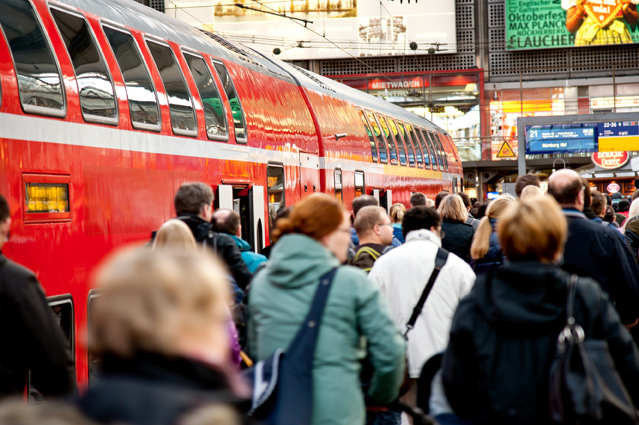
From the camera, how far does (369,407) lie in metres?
Answer: 3.87

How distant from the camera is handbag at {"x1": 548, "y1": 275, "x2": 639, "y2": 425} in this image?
2926 millimetres

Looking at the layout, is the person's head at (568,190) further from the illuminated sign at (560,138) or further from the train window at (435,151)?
the illuminated sign at (560,138)

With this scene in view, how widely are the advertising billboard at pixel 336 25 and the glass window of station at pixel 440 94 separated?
1.43m

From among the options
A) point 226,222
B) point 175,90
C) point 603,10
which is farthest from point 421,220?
point 603,10

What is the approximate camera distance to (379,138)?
18234 mm

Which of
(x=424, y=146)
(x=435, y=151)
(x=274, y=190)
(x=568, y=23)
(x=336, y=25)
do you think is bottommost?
(x=274, y=190)

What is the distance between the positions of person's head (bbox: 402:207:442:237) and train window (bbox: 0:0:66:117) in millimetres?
2721

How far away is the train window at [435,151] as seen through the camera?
80.2 ft

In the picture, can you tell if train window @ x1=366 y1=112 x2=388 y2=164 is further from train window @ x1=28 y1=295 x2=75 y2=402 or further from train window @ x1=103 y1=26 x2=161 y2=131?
train window @ x1=28 y1=295 x2=75 y2=402

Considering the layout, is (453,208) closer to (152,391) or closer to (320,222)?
(320,222)

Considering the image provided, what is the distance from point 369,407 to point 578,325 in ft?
3.85

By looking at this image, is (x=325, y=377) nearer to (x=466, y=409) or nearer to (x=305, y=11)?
(x=466, y=409)

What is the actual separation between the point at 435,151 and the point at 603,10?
2090 centimetres

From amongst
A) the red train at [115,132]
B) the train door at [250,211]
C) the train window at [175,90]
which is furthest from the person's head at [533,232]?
the train door at [250,211]
